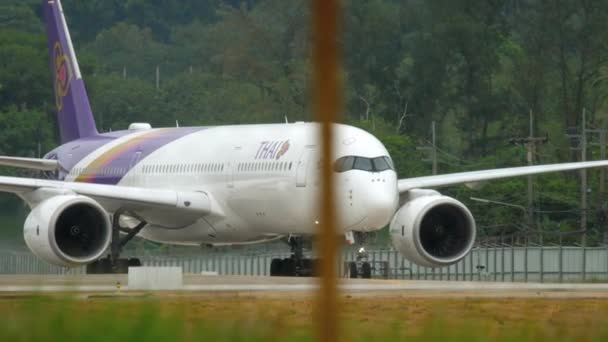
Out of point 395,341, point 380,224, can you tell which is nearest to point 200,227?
point 380,224

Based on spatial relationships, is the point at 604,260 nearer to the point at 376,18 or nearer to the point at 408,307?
the point at 408,307

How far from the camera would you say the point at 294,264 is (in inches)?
1206

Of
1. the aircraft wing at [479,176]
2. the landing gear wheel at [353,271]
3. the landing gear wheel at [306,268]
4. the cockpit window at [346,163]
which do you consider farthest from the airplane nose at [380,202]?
the aircraft wing at [479,176]

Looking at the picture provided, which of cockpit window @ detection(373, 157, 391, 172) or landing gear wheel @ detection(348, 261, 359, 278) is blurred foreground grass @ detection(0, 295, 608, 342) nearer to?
cockpit window @ detection(373, 157, 391, 172)

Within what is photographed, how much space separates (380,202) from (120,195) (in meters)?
4.83

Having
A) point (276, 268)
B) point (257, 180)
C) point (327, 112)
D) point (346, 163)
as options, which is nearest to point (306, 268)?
point (276, 268)

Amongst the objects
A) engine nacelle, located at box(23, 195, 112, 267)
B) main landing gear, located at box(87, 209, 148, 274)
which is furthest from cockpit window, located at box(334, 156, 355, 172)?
main landing gear, located at box(87, 209, 148, 274)

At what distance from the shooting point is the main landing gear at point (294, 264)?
30422 mm

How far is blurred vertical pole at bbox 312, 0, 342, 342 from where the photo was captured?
7.02m

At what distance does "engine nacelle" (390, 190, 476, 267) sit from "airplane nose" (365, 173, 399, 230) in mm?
321

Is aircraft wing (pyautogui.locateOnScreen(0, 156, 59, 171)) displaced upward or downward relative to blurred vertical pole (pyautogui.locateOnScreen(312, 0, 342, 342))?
upward

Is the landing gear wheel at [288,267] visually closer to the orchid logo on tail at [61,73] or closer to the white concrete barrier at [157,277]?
the white concrete barrier at [157,277]

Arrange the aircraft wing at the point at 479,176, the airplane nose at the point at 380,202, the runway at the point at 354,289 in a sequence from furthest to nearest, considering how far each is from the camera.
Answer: the aircraft wing at the point at 479,176 → the airplane nose at the point at 380,202 → the runway at the point at 354,289

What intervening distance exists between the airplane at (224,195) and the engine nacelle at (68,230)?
0.02 meters
